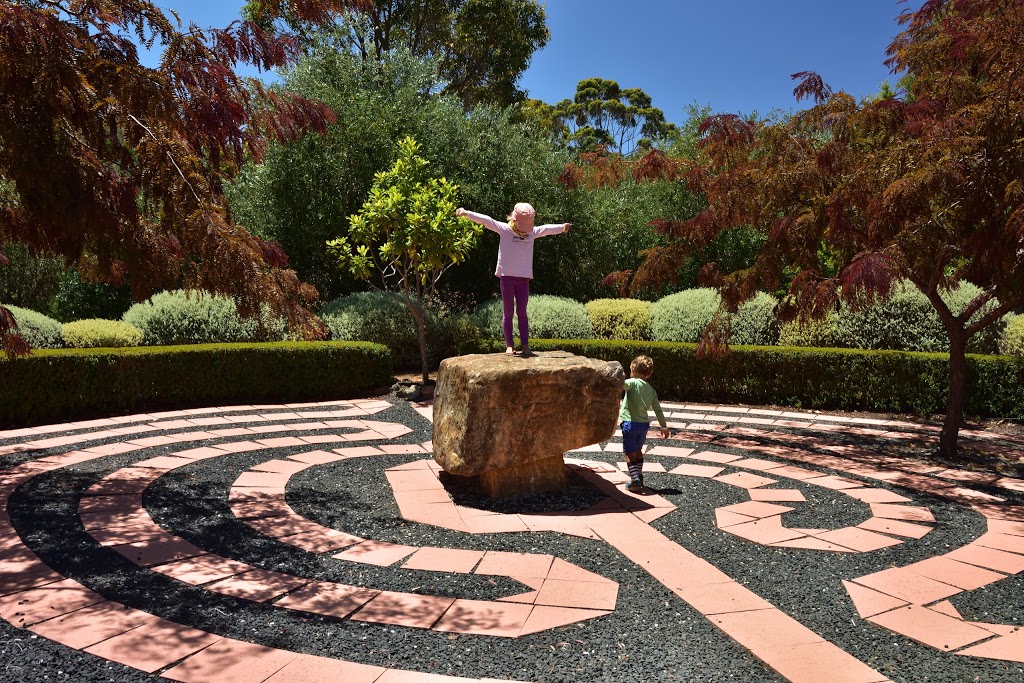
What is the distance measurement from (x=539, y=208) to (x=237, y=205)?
5.81m

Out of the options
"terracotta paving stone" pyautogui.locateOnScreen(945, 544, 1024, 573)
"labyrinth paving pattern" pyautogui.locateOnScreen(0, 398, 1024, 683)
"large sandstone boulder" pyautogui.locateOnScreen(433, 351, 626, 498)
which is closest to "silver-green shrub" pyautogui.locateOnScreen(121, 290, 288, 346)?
"labyrinth paving pattern" pyautogui.locateOnScreen(0, 398, 1024, 683)

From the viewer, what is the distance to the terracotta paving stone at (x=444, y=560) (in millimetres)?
3666

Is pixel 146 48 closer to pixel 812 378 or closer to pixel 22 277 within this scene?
pixel 812 378

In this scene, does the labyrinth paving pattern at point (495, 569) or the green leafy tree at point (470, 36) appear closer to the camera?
the labyrinth paving pattern at point (495, 569)

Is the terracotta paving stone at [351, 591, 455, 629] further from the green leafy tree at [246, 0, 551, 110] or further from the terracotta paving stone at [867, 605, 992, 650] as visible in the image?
the green leafy tree at [246, 0, 551, 110]

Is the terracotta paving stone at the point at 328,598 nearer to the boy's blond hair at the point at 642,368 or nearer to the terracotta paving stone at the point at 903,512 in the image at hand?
the boy's blond hair at the point at 642,368

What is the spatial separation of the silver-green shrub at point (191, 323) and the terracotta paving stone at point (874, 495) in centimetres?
833

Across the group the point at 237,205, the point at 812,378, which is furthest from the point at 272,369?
the point at 812,378

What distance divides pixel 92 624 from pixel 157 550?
910 millimetres

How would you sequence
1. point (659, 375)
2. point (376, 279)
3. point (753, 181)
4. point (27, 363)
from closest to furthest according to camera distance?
1. point (753, 181)
2. point (27, 363)
3. point (659, 375)
4. point (376, 279)

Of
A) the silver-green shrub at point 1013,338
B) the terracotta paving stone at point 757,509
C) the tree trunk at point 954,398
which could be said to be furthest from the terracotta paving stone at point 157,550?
the silver-green shrub at point 1013,338

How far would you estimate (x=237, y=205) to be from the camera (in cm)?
1338

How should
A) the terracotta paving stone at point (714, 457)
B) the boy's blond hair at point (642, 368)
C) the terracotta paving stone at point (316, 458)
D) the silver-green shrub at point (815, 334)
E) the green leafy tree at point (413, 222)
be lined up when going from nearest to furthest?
the boy's blond hair at point (642, 368) < the terracotta paving stone at point (316, 458) < the terracotta paving stone at point (714, 457) < the green leafy tree at point (413, 222) < the silver-green shrub at point (815, 334)

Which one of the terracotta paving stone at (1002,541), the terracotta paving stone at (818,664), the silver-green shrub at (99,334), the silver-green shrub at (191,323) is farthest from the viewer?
the silver-green shrub at (191,323)
